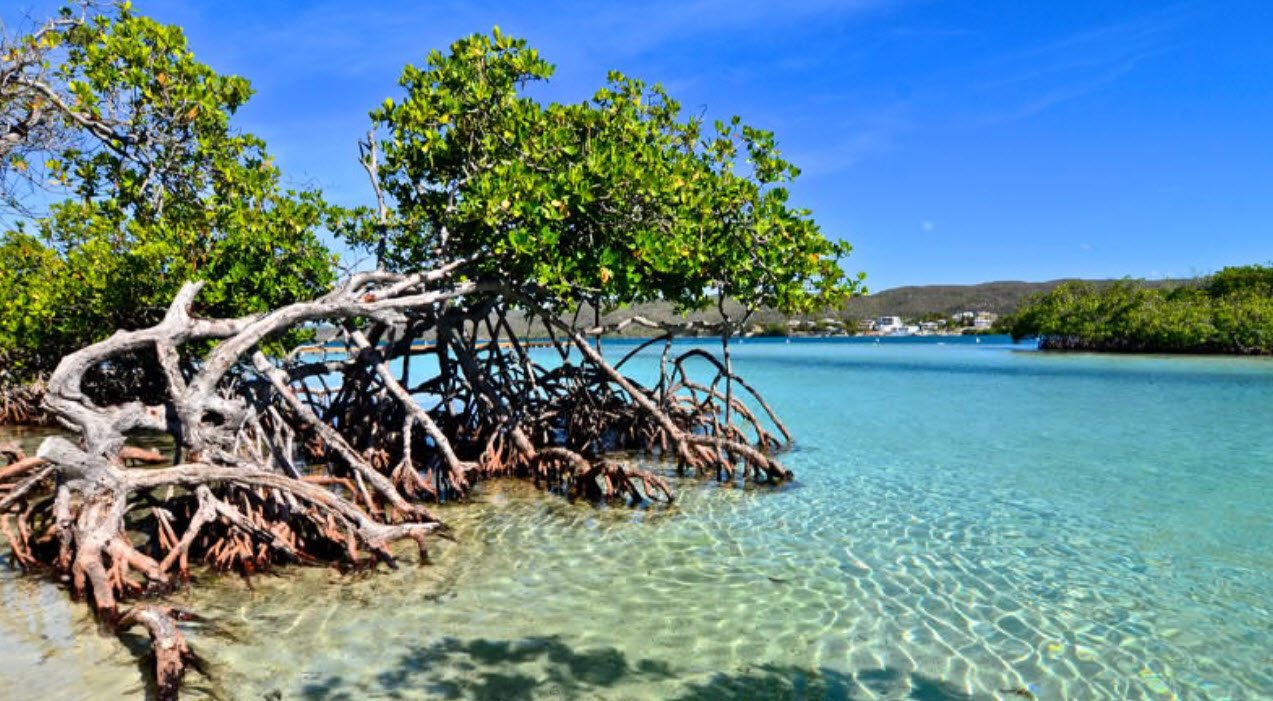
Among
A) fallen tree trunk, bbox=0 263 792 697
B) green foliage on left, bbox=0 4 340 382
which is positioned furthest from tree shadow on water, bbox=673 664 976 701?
green foliage on left, bbox=0 4 340 382

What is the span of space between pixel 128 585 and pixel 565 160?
19.0 ft

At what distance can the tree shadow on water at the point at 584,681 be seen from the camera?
14.2 ft

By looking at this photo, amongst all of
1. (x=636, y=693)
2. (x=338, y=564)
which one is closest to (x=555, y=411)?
(x=338, y=564)

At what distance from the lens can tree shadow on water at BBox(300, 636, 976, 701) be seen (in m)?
4.32

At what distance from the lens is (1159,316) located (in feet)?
173

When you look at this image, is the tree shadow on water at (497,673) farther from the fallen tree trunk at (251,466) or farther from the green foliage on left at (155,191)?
the green foliage on left at (155,191)

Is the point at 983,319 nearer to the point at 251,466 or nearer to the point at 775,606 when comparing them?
the point at 775,606

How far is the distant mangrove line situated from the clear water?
163 feet

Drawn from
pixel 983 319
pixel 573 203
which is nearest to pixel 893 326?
pixel 983 319

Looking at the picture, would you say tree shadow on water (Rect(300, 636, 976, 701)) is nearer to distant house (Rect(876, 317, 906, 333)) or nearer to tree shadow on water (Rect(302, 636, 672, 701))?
tree shadow on water (Rect(302, 636, 672, 701))

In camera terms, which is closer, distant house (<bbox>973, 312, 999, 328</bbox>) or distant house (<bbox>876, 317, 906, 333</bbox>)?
distant house (<bbox>973, 312, 999, 328</bbox>)

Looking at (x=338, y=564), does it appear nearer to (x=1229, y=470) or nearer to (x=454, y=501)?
(x=454, y=501)

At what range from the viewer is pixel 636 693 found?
14.3ft

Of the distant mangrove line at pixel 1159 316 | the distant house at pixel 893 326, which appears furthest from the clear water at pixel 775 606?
the distant house at pixel 893 326
